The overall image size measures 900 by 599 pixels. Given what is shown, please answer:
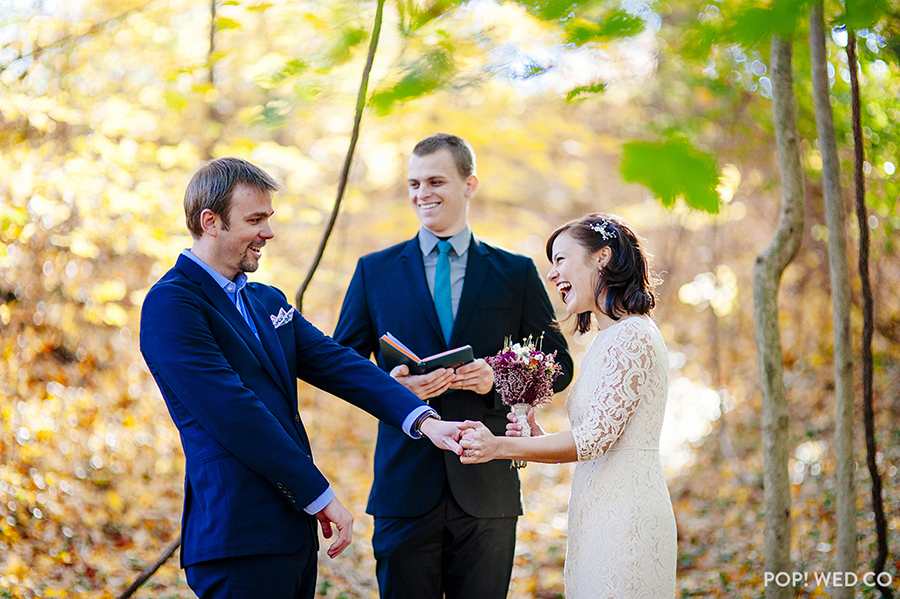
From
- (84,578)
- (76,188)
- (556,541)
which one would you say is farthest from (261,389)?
(556,541)

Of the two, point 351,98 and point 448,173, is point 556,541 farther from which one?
point 351,98

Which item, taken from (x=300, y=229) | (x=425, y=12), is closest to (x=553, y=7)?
(x=425, y=12)

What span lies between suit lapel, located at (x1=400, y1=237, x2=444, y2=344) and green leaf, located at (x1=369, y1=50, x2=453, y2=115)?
0.87 metres

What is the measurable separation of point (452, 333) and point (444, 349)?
7 centimetres

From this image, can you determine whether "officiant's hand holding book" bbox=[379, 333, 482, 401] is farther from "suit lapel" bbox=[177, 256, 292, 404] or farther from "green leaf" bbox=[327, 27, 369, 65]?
"green leaf" bbox=[327, 27, 369, 65]

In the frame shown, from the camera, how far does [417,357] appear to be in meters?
2.70

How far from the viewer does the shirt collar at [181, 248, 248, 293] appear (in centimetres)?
213

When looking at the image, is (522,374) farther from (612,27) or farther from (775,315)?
(775,315)

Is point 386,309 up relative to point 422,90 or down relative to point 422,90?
down

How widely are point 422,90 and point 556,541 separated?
511 centimetres

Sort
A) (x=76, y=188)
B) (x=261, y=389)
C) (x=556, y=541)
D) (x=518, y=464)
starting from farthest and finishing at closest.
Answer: (x=556, y=541) → (x=76, y=188) → (x=518, y=464) → (x=261, y=389)

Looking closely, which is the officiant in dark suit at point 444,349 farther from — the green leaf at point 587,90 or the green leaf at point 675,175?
the green leaf at point 675,175

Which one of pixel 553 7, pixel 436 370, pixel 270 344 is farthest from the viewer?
pixel 436 370

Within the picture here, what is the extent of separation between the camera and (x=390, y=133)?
23.3 feet
